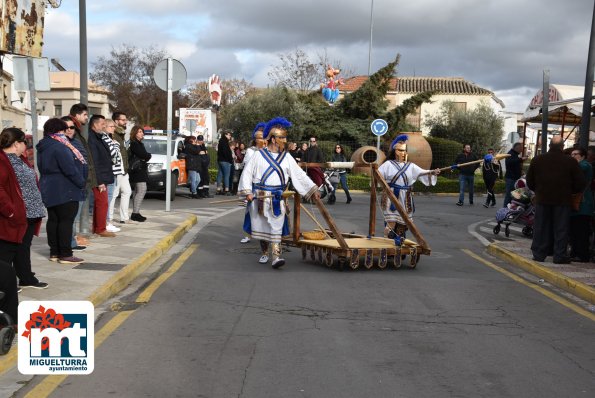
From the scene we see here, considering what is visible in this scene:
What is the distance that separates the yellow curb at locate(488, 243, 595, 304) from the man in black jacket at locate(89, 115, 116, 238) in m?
6.62

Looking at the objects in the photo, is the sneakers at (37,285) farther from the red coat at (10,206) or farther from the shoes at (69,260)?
the shoes at (69,260)

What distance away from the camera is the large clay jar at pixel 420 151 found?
3438 cm

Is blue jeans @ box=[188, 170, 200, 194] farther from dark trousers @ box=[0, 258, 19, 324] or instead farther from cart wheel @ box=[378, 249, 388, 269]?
dark trousers @ box=[0, 258, 19, 324]

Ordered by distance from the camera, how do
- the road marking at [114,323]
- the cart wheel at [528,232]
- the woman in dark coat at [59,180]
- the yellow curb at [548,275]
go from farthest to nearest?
the cart wheel at [528,232], the woman in dark coat at [59,180], the yellow curb at [548,275], the road marking at [114,323]

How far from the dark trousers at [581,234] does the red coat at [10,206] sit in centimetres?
835

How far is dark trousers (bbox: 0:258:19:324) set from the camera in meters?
5.91

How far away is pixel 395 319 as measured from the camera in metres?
7.16

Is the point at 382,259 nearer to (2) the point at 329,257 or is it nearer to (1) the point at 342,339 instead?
(2) the point at 329,257

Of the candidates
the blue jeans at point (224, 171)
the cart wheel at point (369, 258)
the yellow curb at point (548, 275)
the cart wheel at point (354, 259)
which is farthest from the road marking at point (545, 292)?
the blue jeans at point (224, 171)

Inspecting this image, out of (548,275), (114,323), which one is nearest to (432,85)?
(548,275)

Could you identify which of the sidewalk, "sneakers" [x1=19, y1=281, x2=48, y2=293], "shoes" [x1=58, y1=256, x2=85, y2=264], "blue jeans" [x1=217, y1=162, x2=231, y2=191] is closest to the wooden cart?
the sidewalk

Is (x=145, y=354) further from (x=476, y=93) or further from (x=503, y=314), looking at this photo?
(x=476, y=93)

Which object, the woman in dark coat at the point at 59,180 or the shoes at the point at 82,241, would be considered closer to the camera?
the woman in dark coat at the point at 59,180

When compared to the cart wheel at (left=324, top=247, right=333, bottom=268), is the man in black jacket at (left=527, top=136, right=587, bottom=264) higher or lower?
higher
